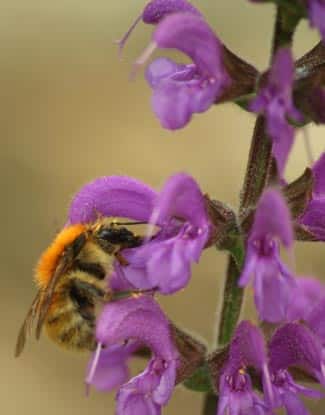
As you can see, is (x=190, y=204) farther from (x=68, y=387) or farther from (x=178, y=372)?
(x=68, y=387)

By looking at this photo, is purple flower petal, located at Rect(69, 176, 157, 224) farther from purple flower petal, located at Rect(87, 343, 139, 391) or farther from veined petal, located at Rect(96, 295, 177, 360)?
purple flower petal, located at Rect(87, 343, 139, 391)

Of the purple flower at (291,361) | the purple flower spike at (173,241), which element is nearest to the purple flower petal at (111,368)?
the purple flower spike at (173,241)

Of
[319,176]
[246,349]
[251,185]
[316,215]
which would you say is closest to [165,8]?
[251,185]

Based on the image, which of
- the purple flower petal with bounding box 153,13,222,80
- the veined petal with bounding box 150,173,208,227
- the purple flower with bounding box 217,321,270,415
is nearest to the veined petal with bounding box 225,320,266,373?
the purple flower with bounding box 217,321,270,415

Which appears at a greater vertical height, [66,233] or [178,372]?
[66,233]

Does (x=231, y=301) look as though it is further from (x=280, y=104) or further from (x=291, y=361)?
(x=280, y=104)

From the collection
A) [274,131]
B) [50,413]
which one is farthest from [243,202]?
[50,413]
